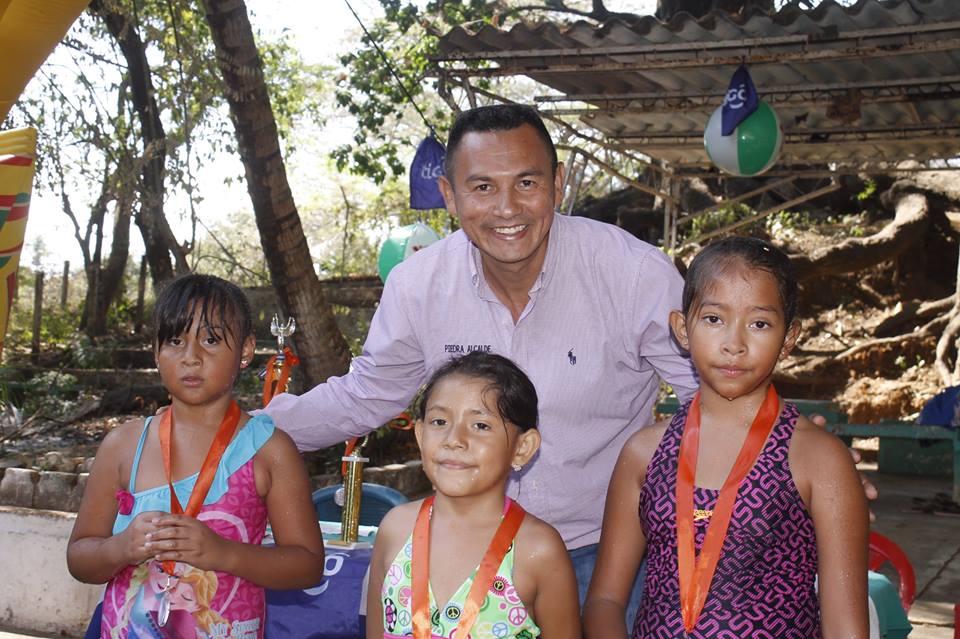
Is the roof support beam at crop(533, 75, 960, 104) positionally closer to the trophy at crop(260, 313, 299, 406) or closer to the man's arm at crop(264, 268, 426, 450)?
the trophy at crop(260, 313, 299, 406)

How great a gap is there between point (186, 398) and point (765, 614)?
52.4 inches

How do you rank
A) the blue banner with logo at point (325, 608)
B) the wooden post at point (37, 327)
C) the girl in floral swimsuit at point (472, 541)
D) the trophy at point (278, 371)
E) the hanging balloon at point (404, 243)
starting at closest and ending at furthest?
the girl in floral swimsuit at point (472, 541), the blue banner with logo at point (325, 608), the trophy at point (278, 371), the hanging balloon at point (404, 243), the wooden post at point (37, 327)

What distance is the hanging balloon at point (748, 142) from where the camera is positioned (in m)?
7.14

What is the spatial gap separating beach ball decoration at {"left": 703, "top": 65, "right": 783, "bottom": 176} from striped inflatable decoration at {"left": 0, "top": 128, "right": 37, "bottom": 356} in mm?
4759

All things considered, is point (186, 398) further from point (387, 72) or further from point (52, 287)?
point (52, 287)

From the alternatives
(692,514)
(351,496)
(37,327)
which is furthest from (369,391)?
(37,327)

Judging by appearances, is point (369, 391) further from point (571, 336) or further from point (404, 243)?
point (404, 243)

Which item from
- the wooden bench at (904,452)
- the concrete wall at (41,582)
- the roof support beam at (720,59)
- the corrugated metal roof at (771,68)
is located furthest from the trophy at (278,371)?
the wooden bench at (904,452)

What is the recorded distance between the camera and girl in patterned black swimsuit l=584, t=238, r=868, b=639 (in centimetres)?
197

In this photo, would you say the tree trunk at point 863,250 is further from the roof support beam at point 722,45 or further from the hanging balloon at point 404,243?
the roof support beam at point 722,45

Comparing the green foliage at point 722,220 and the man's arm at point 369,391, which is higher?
the green foliage at point 722,220

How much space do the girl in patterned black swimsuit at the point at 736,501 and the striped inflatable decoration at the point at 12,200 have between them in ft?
7.70

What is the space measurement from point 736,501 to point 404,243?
6516 millimetres

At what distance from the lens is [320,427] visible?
2910mm
